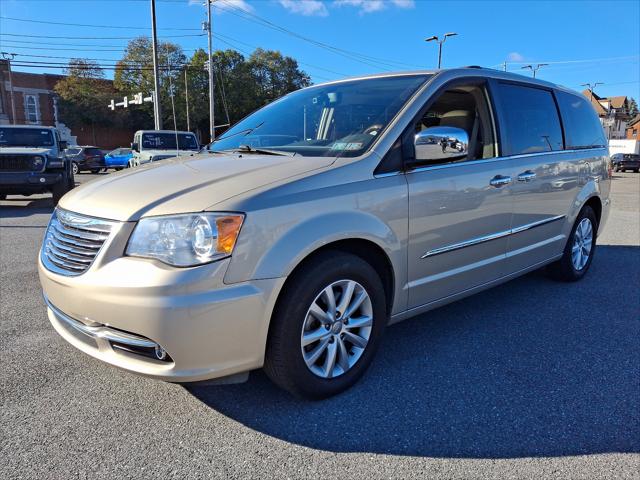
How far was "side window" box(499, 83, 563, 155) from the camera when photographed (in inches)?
146

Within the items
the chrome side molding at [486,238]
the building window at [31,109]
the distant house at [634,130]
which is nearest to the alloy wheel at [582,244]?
the chrome side molding at [486,238]

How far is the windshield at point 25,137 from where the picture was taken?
10523mm

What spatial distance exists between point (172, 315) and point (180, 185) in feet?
2.42

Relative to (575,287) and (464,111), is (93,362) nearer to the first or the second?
(464,111)

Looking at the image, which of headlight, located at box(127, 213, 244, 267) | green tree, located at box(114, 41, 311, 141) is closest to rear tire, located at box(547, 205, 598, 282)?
headlight, located at box(127, 213, 244, 267)

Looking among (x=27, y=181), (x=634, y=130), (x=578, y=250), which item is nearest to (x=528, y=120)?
(x=578, y=250)

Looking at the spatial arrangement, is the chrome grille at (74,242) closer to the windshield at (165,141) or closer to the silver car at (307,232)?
the silver car at (307,232)

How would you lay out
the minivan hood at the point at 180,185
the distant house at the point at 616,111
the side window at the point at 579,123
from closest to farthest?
the minivan hood at the point at 180,185 < the side window at the point at 579,123 < the distant house at the point at 616,111

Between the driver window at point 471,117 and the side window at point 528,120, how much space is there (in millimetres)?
153

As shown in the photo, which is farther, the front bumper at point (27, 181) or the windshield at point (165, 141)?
the windshield at point (165, 141)

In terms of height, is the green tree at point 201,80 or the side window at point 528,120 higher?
the green tree at point 201,80

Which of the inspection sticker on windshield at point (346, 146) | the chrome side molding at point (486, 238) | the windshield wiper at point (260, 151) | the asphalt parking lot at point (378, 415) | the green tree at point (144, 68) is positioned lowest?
the asphalt parking lot at point (378, 415)

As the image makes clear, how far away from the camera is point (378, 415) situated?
2.50 meters

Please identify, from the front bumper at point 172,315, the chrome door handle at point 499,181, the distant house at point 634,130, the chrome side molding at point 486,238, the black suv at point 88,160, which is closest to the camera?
the front bumper at point 172,315
